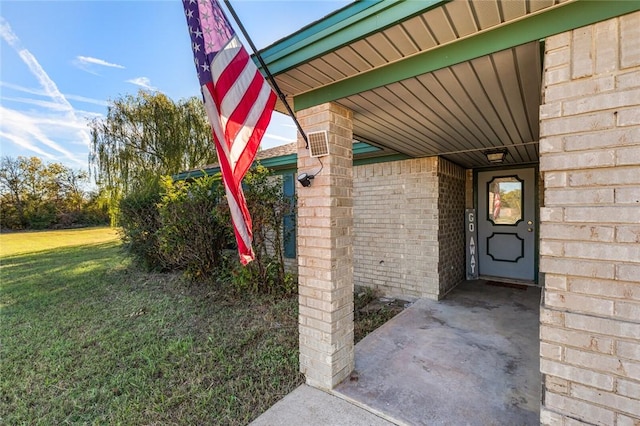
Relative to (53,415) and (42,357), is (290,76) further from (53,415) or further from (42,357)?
(42,357)

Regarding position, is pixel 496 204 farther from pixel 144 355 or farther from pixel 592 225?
pixel 144 355

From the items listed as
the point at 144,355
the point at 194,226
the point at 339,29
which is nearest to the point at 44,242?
the point at 194,226

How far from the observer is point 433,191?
4.74m

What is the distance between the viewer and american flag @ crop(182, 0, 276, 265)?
172cm

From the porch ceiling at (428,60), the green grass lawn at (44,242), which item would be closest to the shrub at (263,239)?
the porch ceiling at (428,60)

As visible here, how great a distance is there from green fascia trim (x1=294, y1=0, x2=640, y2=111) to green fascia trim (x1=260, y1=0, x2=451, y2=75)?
0.37 m

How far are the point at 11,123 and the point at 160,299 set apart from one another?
10844 mm

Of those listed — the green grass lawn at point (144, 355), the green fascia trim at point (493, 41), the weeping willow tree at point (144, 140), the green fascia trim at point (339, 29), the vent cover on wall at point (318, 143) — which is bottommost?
the green grass lawn at point (144, 355)

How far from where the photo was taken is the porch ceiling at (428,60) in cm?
152

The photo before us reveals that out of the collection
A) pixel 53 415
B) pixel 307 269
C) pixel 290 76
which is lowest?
pixel 53 415

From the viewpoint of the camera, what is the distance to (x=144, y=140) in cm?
1211

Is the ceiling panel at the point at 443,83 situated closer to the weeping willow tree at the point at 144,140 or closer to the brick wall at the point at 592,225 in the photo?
the brick wall at the point at 592,225

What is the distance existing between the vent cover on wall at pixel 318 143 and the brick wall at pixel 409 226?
300cm

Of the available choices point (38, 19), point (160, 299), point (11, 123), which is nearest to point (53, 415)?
point (160, 299)
